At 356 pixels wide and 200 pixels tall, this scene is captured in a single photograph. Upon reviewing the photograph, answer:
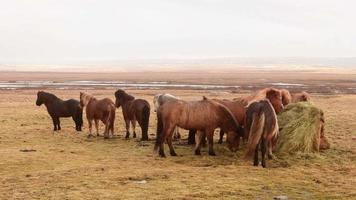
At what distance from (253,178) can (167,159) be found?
324 cm

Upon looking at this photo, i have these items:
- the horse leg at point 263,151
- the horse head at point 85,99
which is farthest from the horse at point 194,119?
the horse head at point 85,99

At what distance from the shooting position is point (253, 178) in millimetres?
10969

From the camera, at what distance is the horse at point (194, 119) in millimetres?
13852

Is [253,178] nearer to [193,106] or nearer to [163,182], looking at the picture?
[163,182]

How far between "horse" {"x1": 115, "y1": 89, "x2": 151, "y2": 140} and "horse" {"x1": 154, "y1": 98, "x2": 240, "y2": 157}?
280 cm

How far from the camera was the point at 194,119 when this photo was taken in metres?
13.9

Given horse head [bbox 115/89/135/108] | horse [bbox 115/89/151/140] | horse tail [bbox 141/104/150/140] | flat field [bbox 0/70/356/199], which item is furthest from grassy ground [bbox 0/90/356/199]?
horse head [bbox 115/89/135/108]

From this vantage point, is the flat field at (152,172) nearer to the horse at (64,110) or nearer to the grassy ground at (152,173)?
the grassy ground at (152,173)

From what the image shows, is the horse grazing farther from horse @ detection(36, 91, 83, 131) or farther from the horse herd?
horse @ detection(36, 91, 83, 131)

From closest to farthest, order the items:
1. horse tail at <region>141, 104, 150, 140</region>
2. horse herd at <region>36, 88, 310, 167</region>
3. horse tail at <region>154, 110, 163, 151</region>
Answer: horse herd at <region>36, 88, 310, 167</region>
horse tail at <region>154, 110, 163, 151</region>
horse tail at <region>141, 104, 150, 140</region>

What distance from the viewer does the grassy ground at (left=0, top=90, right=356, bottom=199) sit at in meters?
9.75

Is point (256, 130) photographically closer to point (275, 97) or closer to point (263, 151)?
point (263, 151)

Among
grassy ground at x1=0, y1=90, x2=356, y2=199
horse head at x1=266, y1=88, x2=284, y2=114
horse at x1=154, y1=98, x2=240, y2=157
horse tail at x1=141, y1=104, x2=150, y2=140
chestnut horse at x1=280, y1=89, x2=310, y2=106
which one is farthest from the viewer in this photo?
chestnut horse at x1=280, y1=89, x2=310, y2=106

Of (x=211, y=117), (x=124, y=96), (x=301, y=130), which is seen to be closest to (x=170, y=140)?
(x=211, y=117)
